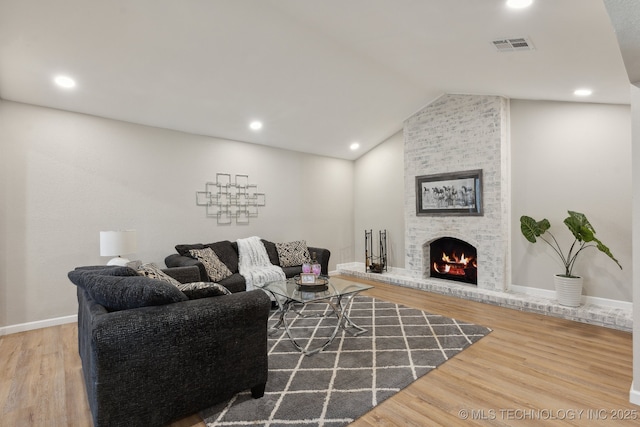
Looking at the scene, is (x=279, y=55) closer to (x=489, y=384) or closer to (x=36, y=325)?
Result: (x=489, y=384)

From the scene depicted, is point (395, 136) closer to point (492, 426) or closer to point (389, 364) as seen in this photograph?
point (389, 364)

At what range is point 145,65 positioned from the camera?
10.6 feet

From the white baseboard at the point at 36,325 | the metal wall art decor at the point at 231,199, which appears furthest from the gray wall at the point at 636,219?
the white baseboard at the point at 36,325

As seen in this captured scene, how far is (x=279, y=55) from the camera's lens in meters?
3.48

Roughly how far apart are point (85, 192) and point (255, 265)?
234cm

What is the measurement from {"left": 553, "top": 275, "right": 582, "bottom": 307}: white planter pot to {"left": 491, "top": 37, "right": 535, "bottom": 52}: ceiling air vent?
2707 millimetres

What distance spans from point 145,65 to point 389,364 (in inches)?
145

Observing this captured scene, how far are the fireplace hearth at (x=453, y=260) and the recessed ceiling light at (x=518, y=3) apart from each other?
363cm

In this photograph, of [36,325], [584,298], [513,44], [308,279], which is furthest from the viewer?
[584,298]

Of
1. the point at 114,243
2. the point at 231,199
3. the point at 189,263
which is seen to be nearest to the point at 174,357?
the point at 114,243

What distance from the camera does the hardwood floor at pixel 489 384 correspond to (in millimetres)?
1966

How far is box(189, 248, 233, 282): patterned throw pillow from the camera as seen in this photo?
404cm

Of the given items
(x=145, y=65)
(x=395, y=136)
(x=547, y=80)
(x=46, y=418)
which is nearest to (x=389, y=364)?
(x=46, y=418)

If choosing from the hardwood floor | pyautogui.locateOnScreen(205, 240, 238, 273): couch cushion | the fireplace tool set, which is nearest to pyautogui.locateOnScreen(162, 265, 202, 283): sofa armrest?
pyautogui.locateOnScreen(205, 240, 238, 273): couch cushion
